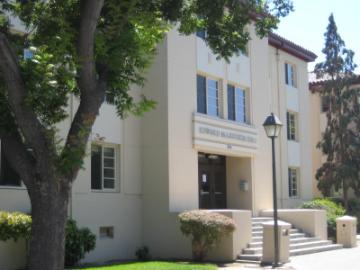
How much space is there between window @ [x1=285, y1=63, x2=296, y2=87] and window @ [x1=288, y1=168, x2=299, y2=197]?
13.9ft

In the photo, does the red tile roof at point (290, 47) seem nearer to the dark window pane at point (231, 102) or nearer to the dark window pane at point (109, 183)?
the dark window pane at point (231, 102)

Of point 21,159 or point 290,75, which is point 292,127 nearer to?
point 290,75

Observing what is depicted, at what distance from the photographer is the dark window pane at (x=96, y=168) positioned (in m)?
18.4

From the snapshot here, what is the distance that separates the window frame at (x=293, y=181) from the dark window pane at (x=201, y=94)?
27.3 feet

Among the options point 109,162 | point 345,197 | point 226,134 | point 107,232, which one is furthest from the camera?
point 345,197

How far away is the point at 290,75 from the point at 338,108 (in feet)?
14.6

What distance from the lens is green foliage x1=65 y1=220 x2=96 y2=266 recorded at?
49.6ft

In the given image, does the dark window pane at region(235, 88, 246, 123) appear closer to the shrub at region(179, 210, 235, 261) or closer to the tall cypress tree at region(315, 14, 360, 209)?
the shrub at region(179, 210, 235, 261)

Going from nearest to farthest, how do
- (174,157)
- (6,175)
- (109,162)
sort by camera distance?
(6,175), (109,162), (174,157)

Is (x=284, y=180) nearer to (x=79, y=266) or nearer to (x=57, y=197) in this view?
(x=79, y=266)

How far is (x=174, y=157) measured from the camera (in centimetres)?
1944

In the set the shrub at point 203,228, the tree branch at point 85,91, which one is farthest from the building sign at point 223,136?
the tree branch at point 85,91

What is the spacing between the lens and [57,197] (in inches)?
353

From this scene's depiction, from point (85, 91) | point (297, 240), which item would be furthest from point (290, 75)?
point (85, 91)
